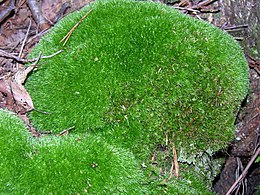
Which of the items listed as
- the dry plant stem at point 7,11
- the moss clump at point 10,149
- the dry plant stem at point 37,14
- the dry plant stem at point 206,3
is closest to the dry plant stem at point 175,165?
the moss clump at point 10,149

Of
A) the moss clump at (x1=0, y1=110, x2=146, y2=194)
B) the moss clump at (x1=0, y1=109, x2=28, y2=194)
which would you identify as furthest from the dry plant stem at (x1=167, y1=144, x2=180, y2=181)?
the moss clump at (x1=0, y1=109, x2=28, y2=194)

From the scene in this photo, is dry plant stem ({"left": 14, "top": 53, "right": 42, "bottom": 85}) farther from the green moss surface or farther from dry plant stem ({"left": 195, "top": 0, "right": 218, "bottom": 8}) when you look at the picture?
dry plant stem ({"left": 195, "top": 0, "right": 218, "bottom": 8})

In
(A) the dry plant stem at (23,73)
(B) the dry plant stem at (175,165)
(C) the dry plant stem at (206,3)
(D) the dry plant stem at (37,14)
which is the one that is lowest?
(B) the dry plant stem at (175,165)

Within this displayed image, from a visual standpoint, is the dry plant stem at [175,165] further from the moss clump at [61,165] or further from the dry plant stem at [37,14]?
A: the dry plant stem at [37,14]

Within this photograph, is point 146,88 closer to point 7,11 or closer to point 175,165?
point 175,165

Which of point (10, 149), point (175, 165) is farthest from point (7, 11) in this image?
point (175, 165)

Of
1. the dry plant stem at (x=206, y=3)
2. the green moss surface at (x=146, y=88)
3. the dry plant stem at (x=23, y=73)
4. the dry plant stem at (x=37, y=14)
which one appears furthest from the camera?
the dry plant stem at (x=37, y=14)
